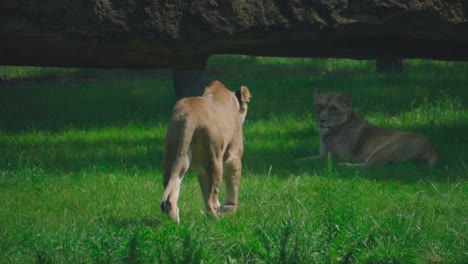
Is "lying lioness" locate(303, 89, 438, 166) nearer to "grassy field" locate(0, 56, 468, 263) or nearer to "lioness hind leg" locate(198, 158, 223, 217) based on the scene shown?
"grassy field" locate(0, 56, 468, 263)

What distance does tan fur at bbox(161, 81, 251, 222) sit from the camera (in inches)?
252

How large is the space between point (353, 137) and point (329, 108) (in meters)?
0.48

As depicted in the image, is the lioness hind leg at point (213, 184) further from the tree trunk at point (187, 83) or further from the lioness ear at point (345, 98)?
the tree trunk at point (187, 83)

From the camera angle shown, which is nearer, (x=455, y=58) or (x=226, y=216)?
(x=455, y=58)

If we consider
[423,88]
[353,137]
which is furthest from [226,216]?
[423,88]

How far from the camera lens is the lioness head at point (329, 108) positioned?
36.1ft

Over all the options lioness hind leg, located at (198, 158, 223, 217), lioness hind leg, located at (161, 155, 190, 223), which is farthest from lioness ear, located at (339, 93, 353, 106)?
lioness hind leg, located at (161, 155, 190, 223)


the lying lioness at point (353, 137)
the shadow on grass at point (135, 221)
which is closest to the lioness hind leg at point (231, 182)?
the shadow on grass at point (135, 221)

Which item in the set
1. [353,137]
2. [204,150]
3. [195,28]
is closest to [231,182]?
[204,150]

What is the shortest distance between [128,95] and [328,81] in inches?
130

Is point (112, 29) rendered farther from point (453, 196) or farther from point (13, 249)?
point (453, 196)

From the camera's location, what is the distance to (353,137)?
10977mm

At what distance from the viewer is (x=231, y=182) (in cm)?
727

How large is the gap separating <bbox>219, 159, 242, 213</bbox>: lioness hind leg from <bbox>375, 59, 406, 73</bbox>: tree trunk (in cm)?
970
